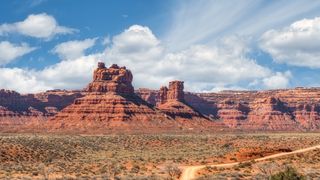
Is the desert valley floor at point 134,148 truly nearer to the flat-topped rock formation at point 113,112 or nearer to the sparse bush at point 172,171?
the sparse bush at point 172,171

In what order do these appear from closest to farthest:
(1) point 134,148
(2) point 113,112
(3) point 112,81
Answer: (1) point 134,148 < (2) point 113,112 < (3) point 112,81

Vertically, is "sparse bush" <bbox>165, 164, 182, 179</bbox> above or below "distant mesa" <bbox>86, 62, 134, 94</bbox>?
below

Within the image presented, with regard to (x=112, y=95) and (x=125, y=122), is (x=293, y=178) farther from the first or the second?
(x=112, y=95)

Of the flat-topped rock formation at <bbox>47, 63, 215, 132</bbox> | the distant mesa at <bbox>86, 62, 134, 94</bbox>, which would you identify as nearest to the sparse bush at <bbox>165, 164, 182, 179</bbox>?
the flat-topped rock formation at <bbox>47, 63, 215, 132</bbox>

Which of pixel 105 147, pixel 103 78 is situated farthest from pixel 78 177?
pixel 103 78

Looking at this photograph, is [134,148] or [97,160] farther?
[134,148]

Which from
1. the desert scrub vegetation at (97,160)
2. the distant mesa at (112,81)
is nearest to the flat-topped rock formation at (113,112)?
the distant mesa at (112,81)

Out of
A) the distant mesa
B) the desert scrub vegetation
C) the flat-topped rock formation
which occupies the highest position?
the distant mesa

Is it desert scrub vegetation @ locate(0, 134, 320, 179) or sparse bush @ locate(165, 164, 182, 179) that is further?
desert scrub vegetation @ locate(0, 134, 320, 179)

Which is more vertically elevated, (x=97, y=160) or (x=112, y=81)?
(x=112, y=81)

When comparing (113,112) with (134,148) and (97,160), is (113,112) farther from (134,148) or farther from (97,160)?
(97,160)

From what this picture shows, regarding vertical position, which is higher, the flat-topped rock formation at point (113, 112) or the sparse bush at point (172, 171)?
the flat-topped rock formation at point (113, 112)

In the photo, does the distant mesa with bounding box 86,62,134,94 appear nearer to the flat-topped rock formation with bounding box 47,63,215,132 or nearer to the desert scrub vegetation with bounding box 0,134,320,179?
the flat-topped rock formation with bounding box 47,63,215,132

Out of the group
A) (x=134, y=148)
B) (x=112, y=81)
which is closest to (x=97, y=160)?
(x=134, y=148)
